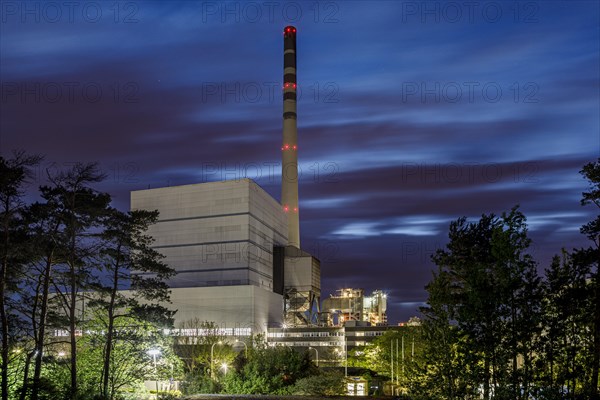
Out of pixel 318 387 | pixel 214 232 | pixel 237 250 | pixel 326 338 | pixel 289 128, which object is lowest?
pixel 318 387

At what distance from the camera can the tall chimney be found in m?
180

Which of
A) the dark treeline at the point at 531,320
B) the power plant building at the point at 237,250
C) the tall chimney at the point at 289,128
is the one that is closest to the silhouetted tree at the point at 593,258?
the dark treeline at the point at 531,320

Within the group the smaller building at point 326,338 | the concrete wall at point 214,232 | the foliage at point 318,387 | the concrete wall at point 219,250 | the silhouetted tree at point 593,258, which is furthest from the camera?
the concrete wall at point 214,232

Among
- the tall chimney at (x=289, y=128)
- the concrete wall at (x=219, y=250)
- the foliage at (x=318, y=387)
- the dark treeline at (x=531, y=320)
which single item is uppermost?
the tall chimney at (x=289, y=128)

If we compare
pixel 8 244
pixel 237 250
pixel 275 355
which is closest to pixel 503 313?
pixel 8 244

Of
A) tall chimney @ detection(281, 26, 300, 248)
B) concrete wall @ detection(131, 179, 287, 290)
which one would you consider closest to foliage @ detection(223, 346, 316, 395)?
concrete wall @ detection(131, 179, 287, 290)

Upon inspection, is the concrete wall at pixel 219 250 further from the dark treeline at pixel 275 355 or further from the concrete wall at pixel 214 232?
the dark treeline at pixel 275 355

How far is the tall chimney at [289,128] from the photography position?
179625 mm

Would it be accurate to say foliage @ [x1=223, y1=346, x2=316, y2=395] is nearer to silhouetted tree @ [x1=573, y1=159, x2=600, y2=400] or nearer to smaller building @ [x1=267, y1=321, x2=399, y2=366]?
silhouetted tree @ [x1=573, y1=159, x2=600, y2=400]

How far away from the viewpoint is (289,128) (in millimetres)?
179125

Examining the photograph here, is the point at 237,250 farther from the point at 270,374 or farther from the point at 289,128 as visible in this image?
the point at 270,374

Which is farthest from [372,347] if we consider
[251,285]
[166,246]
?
[166,246]

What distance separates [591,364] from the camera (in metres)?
31.0

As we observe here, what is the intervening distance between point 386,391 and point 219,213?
9807 centimetres
